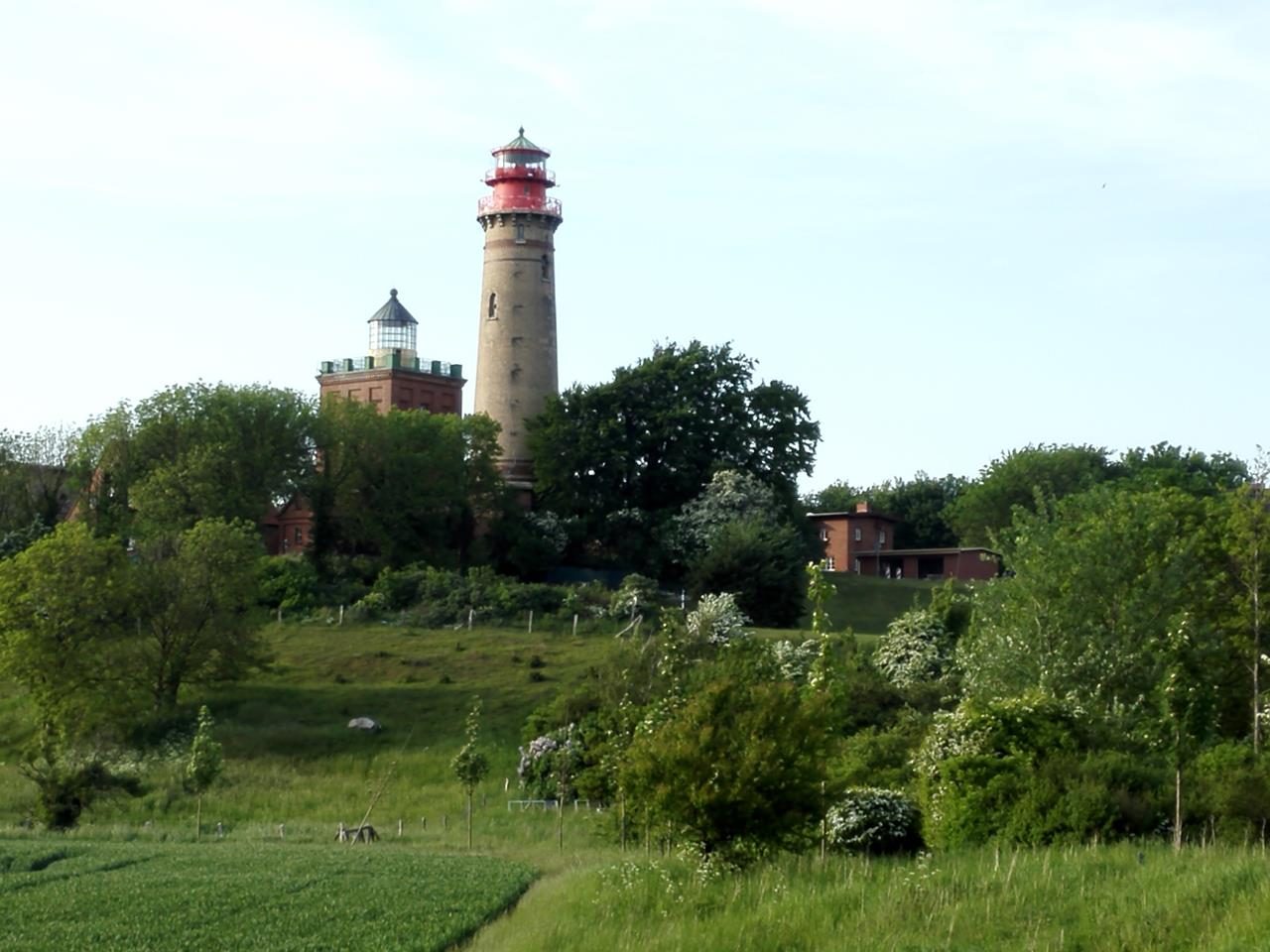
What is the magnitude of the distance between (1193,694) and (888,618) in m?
42.8

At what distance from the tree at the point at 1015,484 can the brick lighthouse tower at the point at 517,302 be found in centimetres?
2578

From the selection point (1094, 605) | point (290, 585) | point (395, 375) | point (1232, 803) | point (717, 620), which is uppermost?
point (395, 375)

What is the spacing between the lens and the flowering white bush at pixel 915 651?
54.2 m

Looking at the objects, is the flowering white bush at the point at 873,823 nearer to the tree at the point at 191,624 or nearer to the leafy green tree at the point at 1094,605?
the leafy green tree at the point at 1094,605

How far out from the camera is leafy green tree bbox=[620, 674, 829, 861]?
28422 mm

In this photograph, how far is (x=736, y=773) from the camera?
2841 centimetres


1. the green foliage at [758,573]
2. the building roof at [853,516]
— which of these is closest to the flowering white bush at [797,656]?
the green foliage at [758,573]

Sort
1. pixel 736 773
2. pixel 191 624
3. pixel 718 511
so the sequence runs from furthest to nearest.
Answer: pixel 718 511 < pixel 191 624 < pixel 736 773

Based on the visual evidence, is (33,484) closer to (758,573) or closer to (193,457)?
(193,457)

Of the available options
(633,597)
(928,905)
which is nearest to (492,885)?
(928,905)

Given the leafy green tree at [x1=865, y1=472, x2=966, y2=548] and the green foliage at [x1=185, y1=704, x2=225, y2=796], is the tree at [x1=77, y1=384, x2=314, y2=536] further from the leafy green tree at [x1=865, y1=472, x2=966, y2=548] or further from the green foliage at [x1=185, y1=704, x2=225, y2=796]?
the leafy green tree at [x1=865, y1=472, x2=966, y2=548]

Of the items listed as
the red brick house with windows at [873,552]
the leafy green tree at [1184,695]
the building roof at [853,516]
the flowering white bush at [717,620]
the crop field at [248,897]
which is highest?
the building roof at [853,516]

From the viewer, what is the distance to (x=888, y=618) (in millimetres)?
77562

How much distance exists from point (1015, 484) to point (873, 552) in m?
9.97
